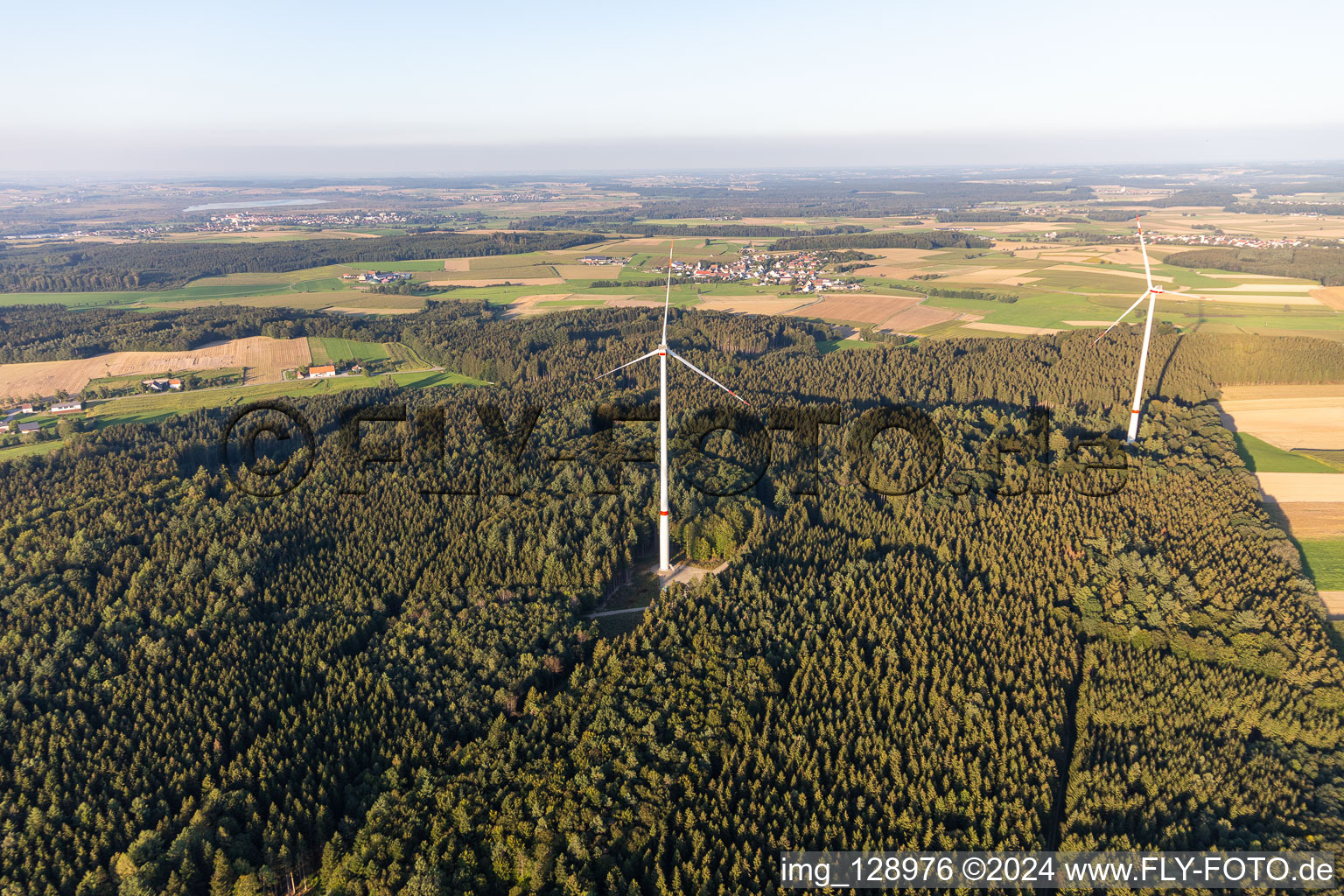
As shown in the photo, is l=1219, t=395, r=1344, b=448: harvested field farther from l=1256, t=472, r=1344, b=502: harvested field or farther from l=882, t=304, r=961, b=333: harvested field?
l=882, t=304, r=961, b=333: harvested field

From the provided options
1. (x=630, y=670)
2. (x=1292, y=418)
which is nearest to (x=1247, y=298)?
(x=1292, y=418)

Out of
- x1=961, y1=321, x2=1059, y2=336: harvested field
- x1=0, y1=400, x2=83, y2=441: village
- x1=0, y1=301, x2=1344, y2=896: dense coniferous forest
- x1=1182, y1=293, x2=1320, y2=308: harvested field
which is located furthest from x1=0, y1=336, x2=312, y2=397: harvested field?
x1=1182, y1=293, x2=1320, y2=308: harvested field

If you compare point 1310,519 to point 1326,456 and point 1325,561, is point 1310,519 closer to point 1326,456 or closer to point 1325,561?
point 1325,561

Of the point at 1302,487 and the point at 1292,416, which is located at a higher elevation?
the point at 1292,416

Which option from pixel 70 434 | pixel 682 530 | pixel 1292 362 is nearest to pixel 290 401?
pixel 70 434

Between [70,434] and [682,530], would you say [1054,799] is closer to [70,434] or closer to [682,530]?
[682,530]
